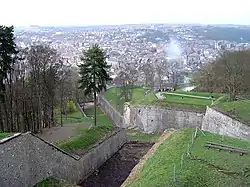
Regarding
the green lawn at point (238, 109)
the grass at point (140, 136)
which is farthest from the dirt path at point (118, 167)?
the green lawn at point (238, 109)

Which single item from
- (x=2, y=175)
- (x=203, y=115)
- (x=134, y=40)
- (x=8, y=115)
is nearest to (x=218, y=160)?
(x=2, y=175)

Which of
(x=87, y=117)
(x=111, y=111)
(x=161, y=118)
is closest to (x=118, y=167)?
(x=161, y=118)

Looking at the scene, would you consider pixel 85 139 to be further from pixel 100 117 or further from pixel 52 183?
pixel 100 117

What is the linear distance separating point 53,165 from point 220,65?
22.4m

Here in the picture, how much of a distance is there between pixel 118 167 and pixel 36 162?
607 centimetres

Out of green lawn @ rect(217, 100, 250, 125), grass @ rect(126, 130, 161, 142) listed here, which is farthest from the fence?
grass @ rect(126, 130, 161, 142)

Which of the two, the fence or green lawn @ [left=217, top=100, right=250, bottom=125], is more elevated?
the fence

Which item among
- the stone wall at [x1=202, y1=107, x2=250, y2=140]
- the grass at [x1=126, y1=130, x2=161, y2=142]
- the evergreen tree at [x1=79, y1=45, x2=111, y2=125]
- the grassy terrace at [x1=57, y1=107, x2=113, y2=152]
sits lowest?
the grass at [x1=126, y1=130, x2=161, y2=142]

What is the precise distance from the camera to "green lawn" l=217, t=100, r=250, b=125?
1048 inches

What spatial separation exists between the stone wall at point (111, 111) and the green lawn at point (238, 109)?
12.7 m

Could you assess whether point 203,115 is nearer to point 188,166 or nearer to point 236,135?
point 236,135

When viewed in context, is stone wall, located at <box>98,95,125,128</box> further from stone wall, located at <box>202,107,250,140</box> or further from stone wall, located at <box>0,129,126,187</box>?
stone wall, located at <box>0,129,126,187</box>

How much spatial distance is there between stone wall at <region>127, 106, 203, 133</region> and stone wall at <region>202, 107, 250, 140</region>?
1.25m

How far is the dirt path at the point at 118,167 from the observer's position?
778 inches
